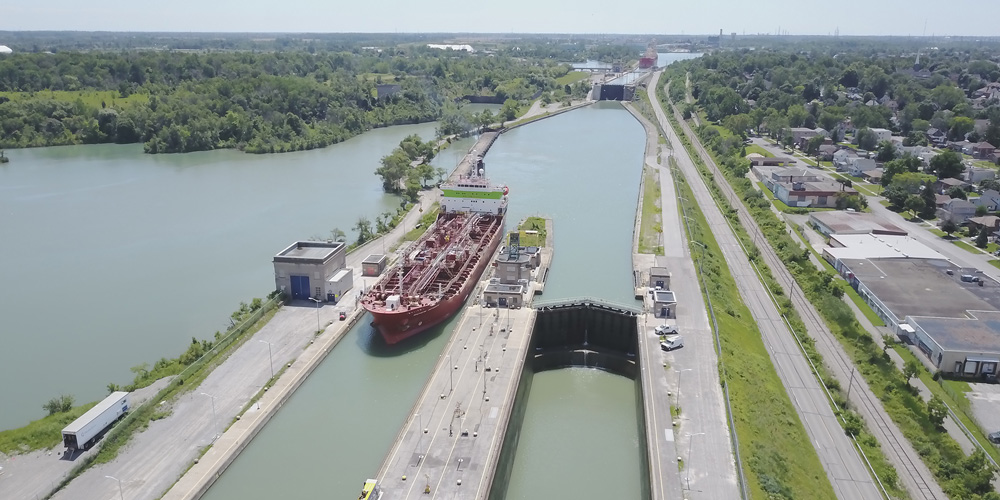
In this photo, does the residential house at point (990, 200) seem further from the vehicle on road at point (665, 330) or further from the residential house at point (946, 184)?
the vehicle on road at point (665, 330)

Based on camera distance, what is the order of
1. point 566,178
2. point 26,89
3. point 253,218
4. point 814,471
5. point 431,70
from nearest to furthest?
point 814,471 < point 253,218 < point 566,178 < point 26,89 < point 431,70

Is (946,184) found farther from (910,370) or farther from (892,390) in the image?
(892,390)

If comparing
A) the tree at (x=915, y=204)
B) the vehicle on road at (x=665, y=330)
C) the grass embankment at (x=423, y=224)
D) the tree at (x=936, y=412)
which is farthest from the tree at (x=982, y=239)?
the grass embankment at (x=423, y=224)

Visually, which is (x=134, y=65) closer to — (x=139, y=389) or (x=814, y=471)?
(x=139, y=389)

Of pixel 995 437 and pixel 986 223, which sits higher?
pixel 986 223

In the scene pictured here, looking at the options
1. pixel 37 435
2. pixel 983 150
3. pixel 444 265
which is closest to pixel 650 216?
pixel 444 265

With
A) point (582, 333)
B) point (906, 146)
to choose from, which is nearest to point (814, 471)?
point (582, 333)

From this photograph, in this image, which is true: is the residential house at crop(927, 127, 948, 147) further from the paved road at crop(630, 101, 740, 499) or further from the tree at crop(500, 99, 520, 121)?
the paved road at crop(630, 101, 740, 499)
